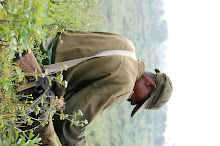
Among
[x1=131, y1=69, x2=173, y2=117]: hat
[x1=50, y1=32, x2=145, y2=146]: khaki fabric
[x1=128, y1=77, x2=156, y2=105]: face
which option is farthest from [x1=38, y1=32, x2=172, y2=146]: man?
[x1=131, y1=69, x2=173, y2=117]: hat

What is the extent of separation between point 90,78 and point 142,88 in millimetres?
571

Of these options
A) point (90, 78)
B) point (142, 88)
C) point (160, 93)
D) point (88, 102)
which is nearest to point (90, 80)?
point (90, 78)

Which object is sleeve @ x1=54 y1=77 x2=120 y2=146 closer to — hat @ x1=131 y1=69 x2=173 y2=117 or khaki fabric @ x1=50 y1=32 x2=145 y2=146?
khaki fabric @ x1=50 y1=32 x2=145 y2=146

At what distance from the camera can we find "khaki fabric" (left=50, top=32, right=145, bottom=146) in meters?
1.79

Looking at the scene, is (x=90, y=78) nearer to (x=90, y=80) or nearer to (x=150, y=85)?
(x=90, y=80)

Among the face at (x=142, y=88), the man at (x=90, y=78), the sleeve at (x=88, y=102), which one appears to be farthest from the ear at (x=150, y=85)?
the sleeve at (x=88, y=102)

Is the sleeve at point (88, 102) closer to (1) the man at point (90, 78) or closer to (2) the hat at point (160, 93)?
(1) the man at point (90, 78)

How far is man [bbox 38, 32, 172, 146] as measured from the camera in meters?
1.80

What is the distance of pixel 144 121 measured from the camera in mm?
13875

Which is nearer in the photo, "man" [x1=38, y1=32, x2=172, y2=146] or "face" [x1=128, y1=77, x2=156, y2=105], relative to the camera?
"man" [x1=38, y1=32, x2=172, y2=146]

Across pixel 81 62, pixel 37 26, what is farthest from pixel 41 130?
pixel 37 26

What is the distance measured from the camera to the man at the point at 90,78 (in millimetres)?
1797

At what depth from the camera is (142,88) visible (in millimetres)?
2189

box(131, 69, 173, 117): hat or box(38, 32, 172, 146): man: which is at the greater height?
box(38, 32, 172, 146): man
